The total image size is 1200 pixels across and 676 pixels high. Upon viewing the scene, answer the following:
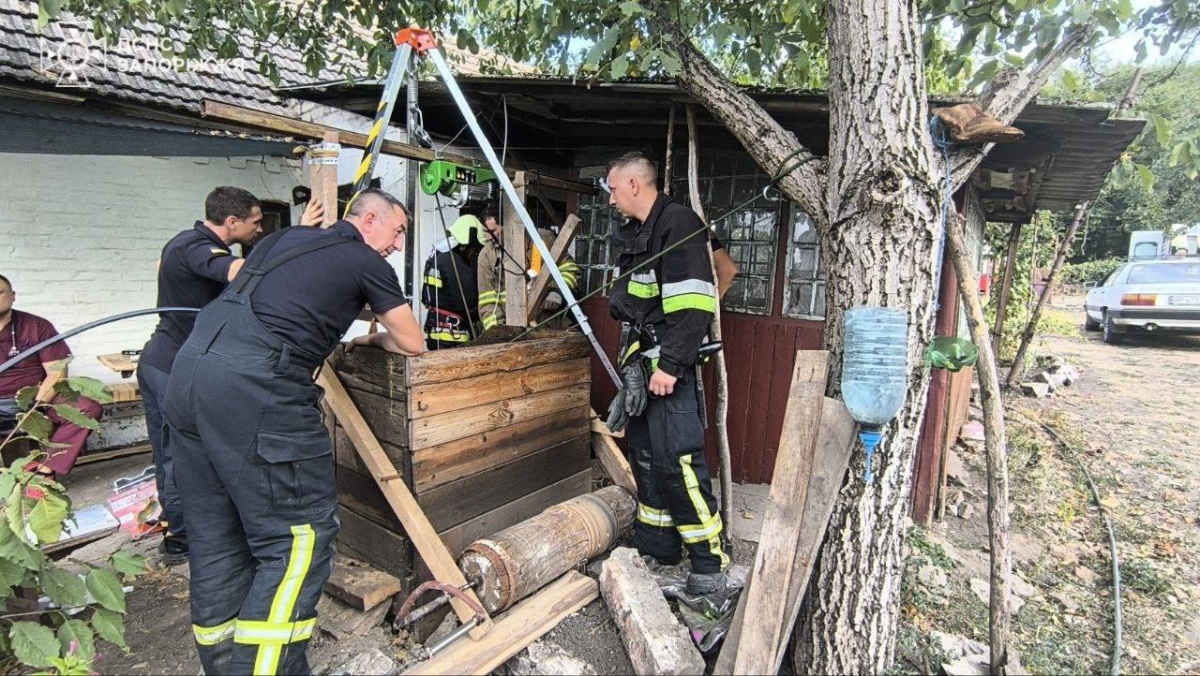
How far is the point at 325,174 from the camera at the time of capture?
276 centimetres

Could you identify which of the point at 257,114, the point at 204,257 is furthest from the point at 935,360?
the point at 204,257

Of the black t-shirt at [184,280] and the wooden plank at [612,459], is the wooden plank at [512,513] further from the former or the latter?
the black t-shirt at [184,280]

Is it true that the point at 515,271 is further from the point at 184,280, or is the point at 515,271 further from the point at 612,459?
the point at 184,280

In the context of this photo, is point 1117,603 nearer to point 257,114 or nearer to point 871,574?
point 871,574

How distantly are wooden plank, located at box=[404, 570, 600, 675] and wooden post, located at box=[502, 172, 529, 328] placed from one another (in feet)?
5.50

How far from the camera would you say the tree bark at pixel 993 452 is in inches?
89.0

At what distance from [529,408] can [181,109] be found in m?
4.30

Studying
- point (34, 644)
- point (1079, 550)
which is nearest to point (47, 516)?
point (34, 644)

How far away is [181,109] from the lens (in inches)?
199

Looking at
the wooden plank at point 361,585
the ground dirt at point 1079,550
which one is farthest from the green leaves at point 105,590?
the ground dirt at point 1079,550

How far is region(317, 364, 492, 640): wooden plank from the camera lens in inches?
107

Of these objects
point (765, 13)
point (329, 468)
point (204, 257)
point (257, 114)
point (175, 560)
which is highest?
point (765, 13)

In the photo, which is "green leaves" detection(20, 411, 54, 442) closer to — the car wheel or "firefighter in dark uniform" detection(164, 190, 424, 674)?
"firefighter in dark uniform" detection(164, 190, 424, 674)

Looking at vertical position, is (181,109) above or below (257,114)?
above
